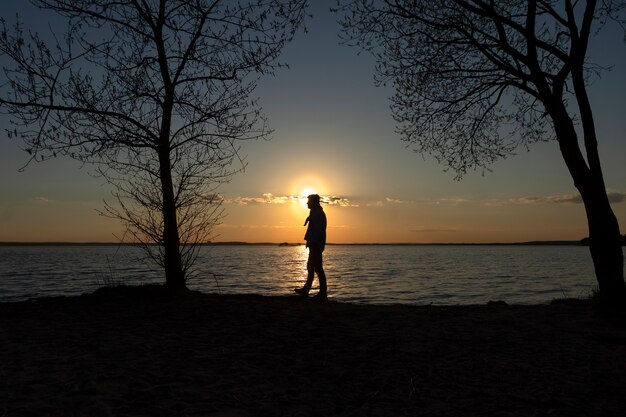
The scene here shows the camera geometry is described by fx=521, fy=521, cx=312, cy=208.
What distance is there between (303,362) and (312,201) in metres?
8.11

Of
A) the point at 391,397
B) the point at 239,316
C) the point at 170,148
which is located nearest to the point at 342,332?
the point at 239,316

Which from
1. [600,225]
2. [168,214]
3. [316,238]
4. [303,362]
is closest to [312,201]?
[316,238]

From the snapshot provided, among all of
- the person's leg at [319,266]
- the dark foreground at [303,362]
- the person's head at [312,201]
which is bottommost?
the dark foreground at [303,362]

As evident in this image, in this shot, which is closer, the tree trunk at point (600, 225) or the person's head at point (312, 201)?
the tree trunk at point (600, 225)

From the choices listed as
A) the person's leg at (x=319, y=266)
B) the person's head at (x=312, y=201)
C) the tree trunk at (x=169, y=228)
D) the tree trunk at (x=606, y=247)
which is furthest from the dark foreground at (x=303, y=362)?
the person's head at (x=312, y=201)

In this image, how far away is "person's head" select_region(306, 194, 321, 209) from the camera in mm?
14633

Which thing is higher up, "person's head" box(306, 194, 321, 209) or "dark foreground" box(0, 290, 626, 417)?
"person's head" box(306, 194, 321, 209)

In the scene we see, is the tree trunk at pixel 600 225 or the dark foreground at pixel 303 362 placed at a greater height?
the tree trunk at pixel 600 225

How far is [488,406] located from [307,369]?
7.30 ft

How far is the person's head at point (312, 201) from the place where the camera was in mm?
14633

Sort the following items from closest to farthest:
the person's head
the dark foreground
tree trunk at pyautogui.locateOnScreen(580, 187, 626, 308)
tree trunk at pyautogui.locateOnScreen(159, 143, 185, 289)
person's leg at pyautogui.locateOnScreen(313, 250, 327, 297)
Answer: the dark foreground → tree trunk at pyautogui.locateOnScreen(580, 187, 626, 308) → tree trunk at pyautogui.locateOnScreen(159, 143, 185, 289) → person's leg at pyautogui.locateOnScreen(313, 250, 327, 297) → the person's head

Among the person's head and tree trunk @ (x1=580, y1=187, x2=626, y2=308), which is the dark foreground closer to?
tree trunk @ (x1=580, y1=187, x2=626, y2=308)

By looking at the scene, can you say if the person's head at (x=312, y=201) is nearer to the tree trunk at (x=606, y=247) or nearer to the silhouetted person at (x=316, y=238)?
the silhouetted person at (x=316, y=238)

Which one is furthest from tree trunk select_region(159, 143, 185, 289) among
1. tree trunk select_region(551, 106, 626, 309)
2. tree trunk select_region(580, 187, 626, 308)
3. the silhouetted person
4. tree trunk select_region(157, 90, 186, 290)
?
tree trunk select_region(580, 187, 626, 308)
